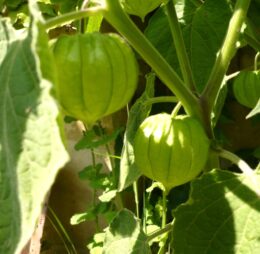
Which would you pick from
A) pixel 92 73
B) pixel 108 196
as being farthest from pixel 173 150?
pixel 108 196

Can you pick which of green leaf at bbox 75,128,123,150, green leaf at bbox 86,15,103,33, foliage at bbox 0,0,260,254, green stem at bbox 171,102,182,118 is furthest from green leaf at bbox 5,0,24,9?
green stem at bbox 171,102,182,118

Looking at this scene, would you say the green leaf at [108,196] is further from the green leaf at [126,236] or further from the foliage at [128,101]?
the green leaf at [126,236]

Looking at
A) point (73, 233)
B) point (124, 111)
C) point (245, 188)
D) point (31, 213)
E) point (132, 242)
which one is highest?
point (31, 213)

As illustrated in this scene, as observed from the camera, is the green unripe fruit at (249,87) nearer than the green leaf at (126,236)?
A: No

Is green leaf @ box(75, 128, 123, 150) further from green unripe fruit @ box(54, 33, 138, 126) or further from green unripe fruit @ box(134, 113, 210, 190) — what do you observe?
green unripe fruit @ box(54, 33, 138, 126)

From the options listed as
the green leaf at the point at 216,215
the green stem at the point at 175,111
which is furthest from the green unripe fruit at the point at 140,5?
the green leaf at the point at 216,215

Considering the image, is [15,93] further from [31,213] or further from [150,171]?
[150,171]

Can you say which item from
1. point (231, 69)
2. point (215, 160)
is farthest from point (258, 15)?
point (231, 69)
